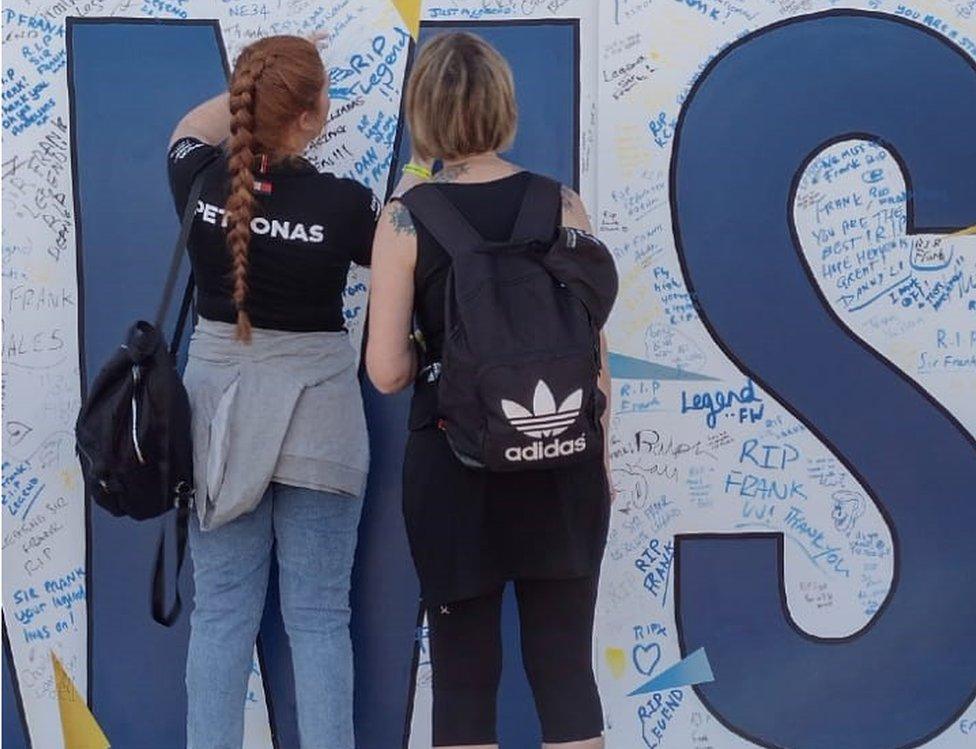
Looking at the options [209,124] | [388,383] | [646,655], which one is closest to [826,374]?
[646,655]

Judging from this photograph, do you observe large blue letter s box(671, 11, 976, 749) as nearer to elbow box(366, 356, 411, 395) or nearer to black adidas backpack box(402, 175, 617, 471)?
black adidas backpack box(402, 175, 617, 471)

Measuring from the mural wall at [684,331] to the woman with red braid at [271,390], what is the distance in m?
0.42

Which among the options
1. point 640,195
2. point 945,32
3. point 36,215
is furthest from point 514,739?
point 945,32

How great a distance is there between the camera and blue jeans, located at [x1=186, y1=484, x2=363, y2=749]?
314 centimetres

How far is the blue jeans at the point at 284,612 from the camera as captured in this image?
10.3 ft

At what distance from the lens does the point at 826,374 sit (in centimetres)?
354

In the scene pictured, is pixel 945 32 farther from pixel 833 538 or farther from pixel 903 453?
pixel 833 538

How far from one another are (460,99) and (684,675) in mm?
1728

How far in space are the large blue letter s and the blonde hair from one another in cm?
94

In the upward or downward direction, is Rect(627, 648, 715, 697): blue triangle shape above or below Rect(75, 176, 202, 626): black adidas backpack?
below

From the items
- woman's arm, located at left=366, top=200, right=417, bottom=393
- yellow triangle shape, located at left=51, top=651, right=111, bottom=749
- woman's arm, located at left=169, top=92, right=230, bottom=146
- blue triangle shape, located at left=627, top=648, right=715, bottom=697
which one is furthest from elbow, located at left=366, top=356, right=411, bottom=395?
yellow triangle shape, located at left=51, top=651, right=111, bottom=749

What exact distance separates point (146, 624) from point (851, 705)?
1.87 meters

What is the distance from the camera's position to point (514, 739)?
364 cm

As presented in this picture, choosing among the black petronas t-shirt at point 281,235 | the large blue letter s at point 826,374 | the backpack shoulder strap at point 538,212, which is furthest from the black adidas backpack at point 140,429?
the large blue letter s at point 826,374
